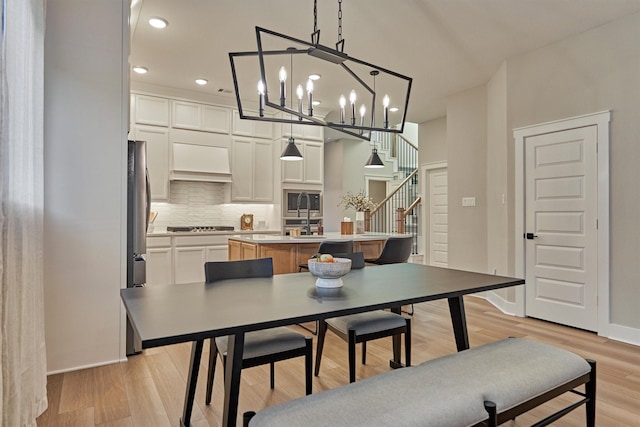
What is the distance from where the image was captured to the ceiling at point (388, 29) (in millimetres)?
3244

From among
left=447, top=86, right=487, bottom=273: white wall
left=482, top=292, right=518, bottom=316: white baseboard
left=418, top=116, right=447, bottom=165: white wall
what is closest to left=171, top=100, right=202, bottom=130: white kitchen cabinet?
left=447, top=86, right=487, bottom=273: white wall

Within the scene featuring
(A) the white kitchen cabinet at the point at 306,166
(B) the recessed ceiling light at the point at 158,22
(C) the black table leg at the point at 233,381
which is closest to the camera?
(C) the black table leg at the point at 233,381

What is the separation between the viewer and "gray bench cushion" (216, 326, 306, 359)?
1.80 meters

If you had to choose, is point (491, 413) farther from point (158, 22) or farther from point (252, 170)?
point (252, 170)

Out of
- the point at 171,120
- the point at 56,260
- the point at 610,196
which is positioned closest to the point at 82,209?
the point at 56,260

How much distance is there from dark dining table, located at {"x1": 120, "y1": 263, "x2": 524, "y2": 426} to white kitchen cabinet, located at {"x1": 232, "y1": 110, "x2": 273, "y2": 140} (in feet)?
13.8

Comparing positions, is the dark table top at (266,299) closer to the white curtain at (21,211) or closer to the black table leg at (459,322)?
the black table leg at (459,322)

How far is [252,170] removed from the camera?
604 centimetres

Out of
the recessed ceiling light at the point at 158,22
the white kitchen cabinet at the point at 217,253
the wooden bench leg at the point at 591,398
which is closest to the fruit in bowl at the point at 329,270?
Answer: the wooden bench leg at the point at 591,398

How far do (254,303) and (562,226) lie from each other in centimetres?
359

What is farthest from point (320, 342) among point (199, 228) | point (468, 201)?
point (199, 228)

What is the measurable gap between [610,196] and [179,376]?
13.2ft

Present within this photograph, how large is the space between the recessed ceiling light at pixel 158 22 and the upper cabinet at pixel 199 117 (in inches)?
76.5

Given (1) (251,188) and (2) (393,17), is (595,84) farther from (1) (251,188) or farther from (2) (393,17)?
(1) (251,188)
